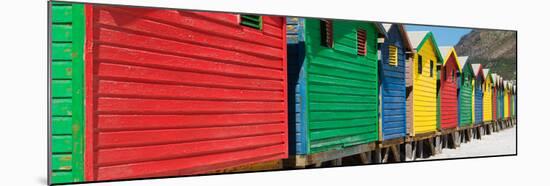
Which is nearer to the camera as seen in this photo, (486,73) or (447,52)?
(447,52)

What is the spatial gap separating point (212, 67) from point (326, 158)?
8.19 ft

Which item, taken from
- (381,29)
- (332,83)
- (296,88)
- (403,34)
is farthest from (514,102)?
(296,88)

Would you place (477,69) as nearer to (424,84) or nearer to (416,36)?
(424,84)

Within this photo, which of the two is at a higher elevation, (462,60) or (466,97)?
(462,60)

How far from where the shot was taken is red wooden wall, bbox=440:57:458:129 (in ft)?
39.4

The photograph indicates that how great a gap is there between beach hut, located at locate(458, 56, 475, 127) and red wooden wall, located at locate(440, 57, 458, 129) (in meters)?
0.12

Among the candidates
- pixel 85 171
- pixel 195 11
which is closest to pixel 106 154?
pixel 85 171

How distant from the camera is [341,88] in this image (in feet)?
33.1

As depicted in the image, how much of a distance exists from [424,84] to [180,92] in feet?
17.7

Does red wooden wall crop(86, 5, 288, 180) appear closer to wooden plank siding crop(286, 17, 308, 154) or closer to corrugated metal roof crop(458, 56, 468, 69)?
wooden plank siding crop(286, 17, 308, 154)

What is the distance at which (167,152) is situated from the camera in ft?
24.8

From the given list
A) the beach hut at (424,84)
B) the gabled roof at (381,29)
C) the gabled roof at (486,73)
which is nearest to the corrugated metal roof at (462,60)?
the beach hut at (424,84)

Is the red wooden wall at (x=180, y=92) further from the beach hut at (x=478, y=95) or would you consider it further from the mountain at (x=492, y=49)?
the beach hut at (x=478, y=95)

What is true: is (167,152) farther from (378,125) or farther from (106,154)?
(378,125)
